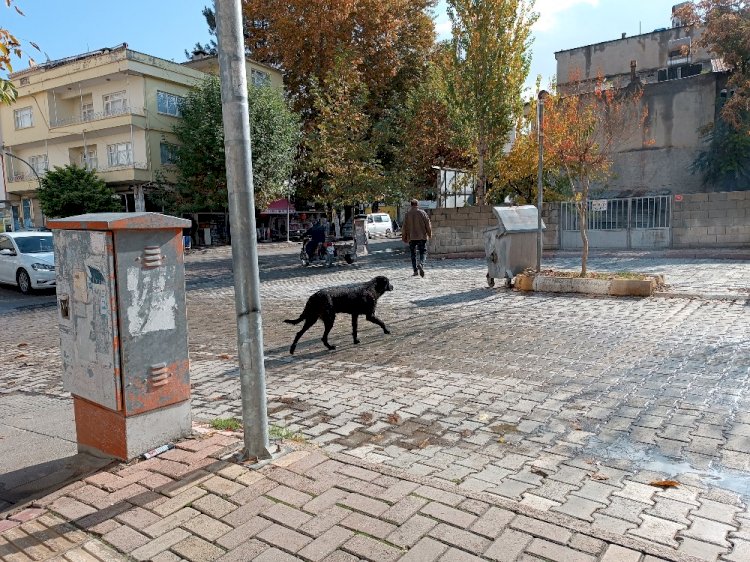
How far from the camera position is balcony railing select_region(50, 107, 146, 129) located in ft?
103

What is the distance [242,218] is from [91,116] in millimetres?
34877

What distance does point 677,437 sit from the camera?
412cm

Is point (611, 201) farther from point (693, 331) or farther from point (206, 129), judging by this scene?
point (206, 129)

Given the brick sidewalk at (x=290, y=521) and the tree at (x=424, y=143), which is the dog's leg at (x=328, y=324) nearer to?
the brick sidewalk at (x=290, y=521)

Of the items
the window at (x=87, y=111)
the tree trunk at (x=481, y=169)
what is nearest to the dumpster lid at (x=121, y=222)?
the tree trunk at (x=481, y=169)

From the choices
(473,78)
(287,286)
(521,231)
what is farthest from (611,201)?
(287,286)

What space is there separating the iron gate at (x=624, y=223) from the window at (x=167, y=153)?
2220 centimetres

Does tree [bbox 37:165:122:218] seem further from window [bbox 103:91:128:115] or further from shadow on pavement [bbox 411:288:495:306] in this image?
shadow on pavement [bbox 411:288:495:306]

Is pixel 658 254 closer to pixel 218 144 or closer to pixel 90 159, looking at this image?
pixel 218 144

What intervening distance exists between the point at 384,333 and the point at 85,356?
4.64 meters

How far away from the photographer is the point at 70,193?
2897cm

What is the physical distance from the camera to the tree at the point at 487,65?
799 inches

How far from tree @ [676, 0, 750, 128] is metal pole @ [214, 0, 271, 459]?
23567mm

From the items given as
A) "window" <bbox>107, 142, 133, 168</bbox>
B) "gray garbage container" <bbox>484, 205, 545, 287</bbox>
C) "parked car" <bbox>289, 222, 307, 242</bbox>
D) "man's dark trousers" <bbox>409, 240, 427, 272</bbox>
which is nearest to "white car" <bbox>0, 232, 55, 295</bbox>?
"man's dark trousers" <bbox>409, 240, 427, 272</bbox>
